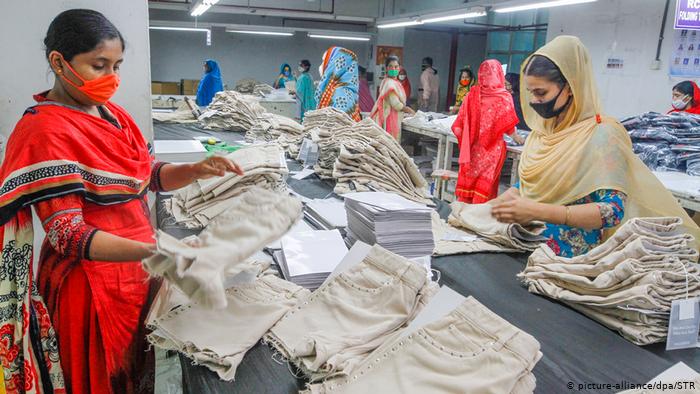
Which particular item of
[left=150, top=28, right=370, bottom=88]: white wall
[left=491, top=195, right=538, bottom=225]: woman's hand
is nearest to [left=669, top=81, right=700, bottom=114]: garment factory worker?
[left=491, top=195, right=538, bottom=225]: woman's hand

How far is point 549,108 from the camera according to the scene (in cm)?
202

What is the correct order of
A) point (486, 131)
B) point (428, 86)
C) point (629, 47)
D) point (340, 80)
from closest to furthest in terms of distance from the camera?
point (486, 131)
point (340, 80)
point (629, 47)
point (428, 86)

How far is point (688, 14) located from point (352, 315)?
5.69 m

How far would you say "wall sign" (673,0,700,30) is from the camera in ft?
16.5

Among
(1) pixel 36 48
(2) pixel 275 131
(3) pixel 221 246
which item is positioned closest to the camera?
(3) pixel 221 246

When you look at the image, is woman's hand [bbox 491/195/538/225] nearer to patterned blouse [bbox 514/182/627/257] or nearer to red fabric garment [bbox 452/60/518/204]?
patterned blouse [bbox 514/182/627/257]

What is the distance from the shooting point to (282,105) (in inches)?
365

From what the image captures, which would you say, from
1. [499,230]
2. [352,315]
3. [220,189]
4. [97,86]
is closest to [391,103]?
Answer: [220,189]

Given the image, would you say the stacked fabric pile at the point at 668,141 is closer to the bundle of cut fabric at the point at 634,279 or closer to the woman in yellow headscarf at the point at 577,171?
the woman in yellow headscarf at the point at 577,171

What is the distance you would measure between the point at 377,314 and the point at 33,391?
3.37 ft

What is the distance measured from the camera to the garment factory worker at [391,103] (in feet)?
20.2

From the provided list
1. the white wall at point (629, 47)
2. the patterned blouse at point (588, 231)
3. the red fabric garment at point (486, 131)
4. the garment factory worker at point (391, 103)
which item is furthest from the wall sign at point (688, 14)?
the patterned blouse at point (588, 231)

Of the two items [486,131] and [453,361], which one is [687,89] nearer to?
[486,131]

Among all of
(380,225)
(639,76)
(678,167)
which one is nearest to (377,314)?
(380,225)
